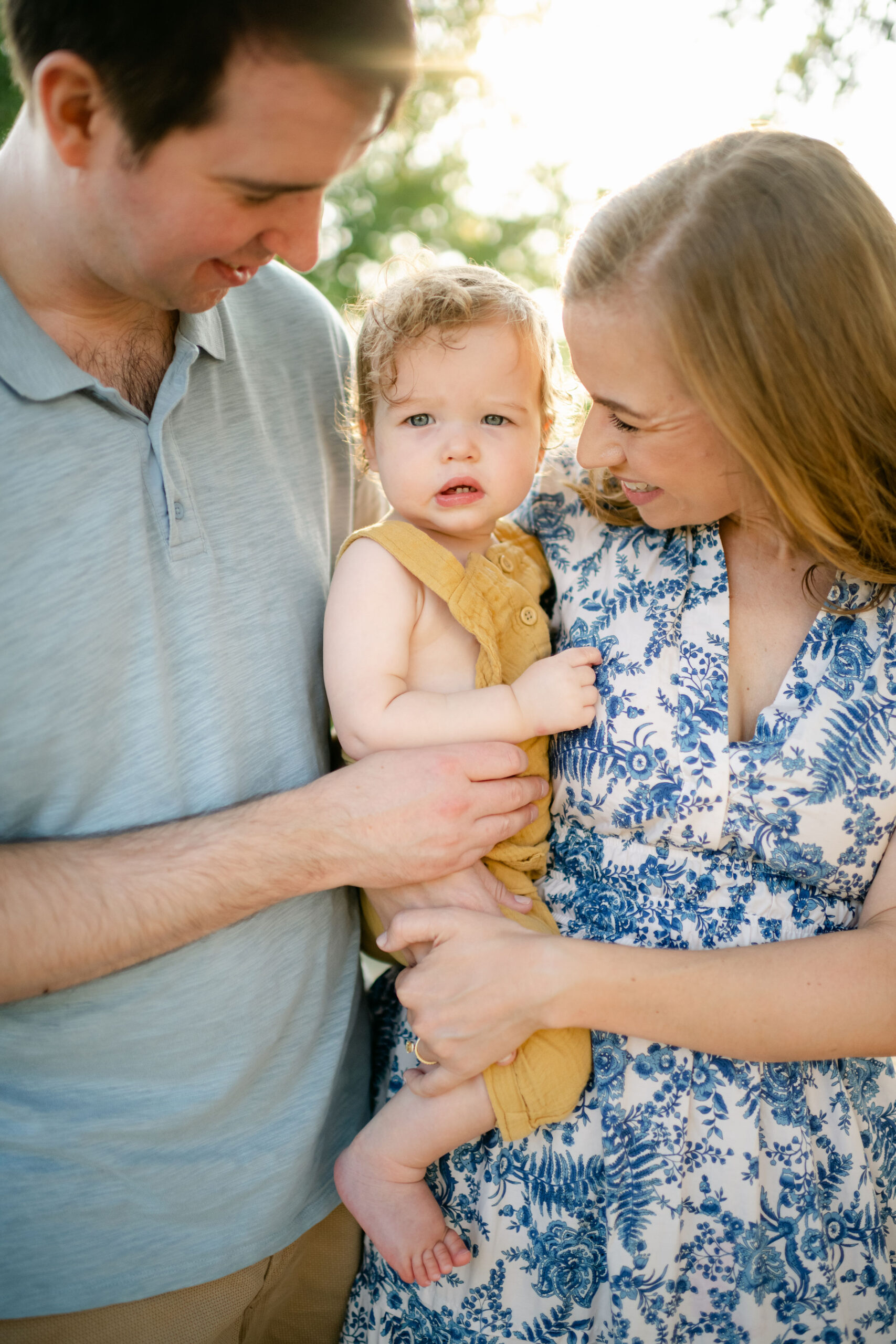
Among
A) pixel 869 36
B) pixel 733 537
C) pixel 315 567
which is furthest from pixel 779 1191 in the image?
pixel 869 36

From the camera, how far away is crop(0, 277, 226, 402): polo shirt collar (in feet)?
4.34

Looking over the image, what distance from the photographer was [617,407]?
150 centimetres

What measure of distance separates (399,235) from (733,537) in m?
6.41

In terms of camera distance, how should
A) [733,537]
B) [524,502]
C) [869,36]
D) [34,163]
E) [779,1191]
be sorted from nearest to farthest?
[34,163], [779,1191], [733,537], [524,502], [869,36]

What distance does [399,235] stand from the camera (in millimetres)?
7230

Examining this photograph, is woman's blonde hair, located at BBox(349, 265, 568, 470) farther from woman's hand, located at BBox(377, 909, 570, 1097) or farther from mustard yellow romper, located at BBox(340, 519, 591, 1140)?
woman's hand, located at BBox(377, 909, 570, 1097)

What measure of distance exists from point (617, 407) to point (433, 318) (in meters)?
0.40

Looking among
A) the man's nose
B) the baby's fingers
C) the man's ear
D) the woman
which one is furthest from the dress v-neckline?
the man's ear

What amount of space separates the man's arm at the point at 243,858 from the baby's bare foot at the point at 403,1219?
1.63 feet

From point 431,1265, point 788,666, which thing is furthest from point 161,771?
point 788,666

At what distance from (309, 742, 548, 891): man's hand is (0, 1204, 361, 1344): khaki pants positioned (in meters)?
0.74

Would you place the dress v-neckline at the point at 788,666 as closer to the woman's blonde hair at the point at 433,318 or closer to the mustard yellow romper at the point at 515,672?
the mustard yellow romper at the point at 515,672

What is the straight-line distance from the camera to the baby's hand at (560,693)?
5.26 feet

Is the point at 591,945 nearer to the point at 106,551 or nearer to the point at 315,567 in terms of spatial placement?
the point at 315,567
